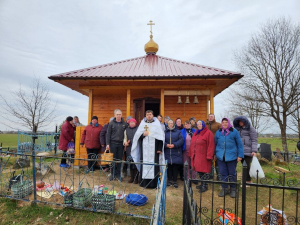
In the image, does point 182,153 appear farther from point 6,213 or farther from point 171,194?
point 6,213

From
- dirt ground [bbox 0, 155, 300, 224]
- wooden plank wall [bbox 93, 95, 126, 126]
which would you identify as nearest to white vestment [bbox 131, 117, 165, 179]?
dirt ground [bbox 0, 155, 300, 224]

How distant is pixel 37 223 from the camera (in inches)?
132

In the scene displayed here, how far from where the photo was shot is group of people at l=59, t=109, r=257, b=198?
4238mm

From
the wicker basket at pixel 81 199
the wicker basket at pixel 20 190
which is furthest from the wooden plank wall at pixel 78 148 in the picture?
the wicker basket at pixel 81 199

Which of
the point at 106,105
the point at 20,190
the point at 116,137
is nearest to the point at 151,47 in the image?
the point at 106,105

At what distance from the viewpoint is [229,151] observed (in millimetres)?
4180

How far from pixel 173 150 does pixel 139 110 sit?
3.91m

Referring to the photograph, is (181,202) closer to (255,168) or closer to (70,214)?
(255,168)

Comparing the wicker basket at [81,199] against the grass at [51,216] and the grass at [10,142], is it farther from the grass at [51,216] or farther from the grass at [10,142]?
the grass at [10,142]

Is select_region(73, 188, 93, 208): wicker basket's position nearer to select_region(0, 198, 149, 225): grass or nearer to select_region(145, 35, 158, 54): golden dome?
select_region(0, 198, 149, 225): grass

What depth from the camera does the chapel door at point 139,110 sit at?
824 cm

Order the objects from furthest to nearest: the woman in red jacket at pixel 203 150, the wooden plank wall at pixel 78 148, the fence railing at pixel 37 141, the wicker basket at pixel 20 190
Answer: the fence railing at pixel 37 141, the wooden plank wall at pixel 78 148, the woman in red jacket at pixel 203 150, the wicker basket at pixel 20 190

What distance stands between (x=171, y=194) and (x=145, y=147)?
1.30m

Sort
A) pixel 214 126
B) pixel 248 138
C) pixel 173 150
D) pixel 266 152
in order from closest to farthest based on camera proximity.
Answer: pixel 248 138 < pixel 173 150 < pixel 214 126 < pixel 266 152
